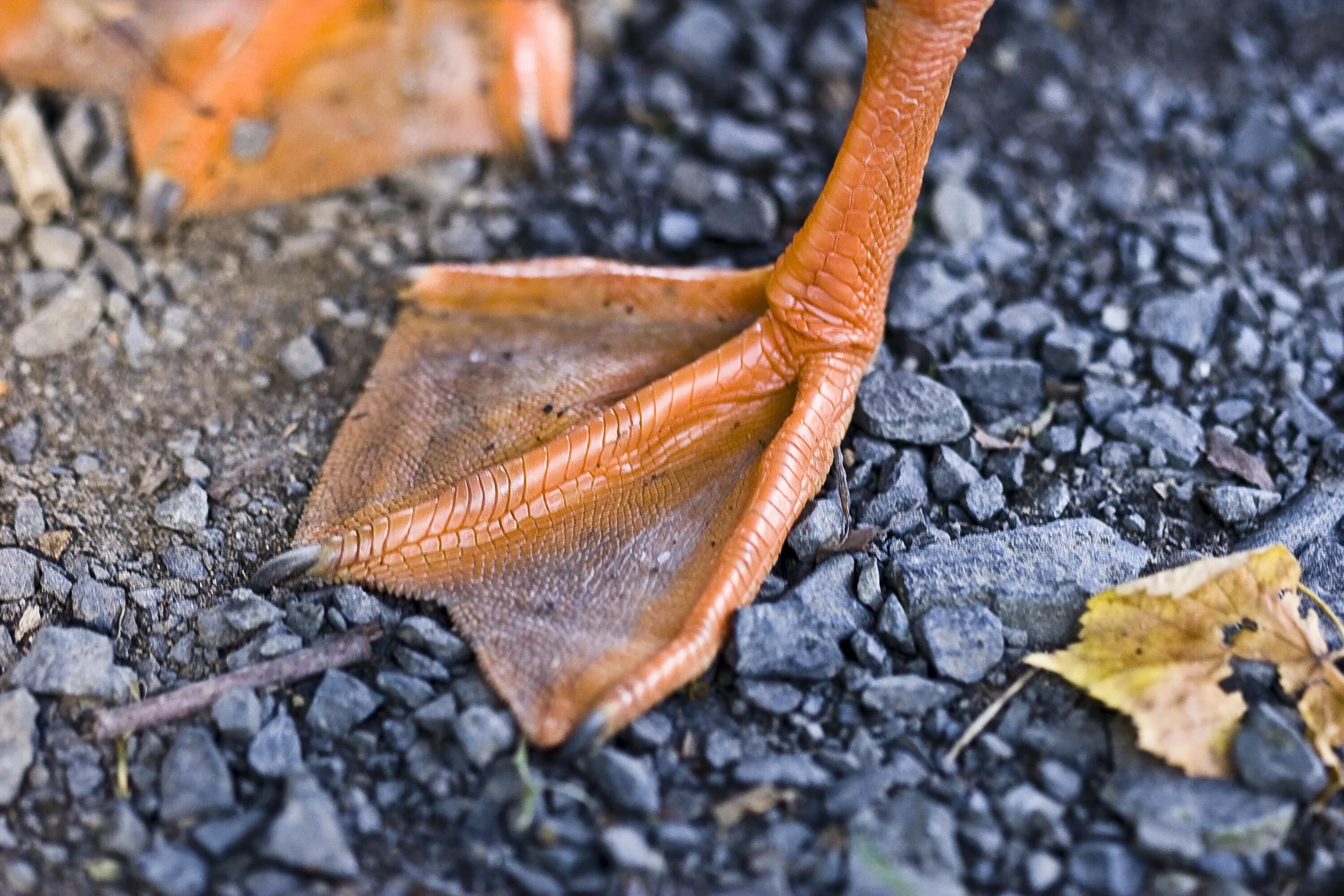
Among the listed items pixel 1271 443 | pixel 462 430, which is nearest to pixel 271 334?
pixel 462 430

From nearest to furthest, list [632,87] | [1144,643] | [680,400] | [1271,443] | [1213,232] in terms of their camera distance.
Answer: [1144,643] → [680,400] → [1271,443] → [1213,232] → [632,87]

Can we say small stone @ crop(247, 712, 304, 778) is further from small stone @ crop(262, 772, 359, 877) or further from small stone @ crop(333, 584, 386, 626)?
small stone @ crop(333, 584, 386, 626)

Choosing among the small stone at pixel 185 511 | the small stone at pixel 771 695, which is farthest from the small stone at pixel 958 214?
the small stone at pixel 185 511

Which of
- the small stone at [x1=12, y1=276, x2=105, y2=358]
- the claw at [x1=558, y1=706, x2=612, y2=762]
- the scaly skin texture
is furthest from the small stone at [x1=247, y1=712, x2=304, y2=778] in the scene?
the scaly skin texture

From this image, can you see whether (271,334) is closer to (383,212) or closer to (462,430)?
(383,212)

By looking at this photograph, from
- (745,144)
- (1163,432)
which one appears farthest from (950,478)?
(745,144)
